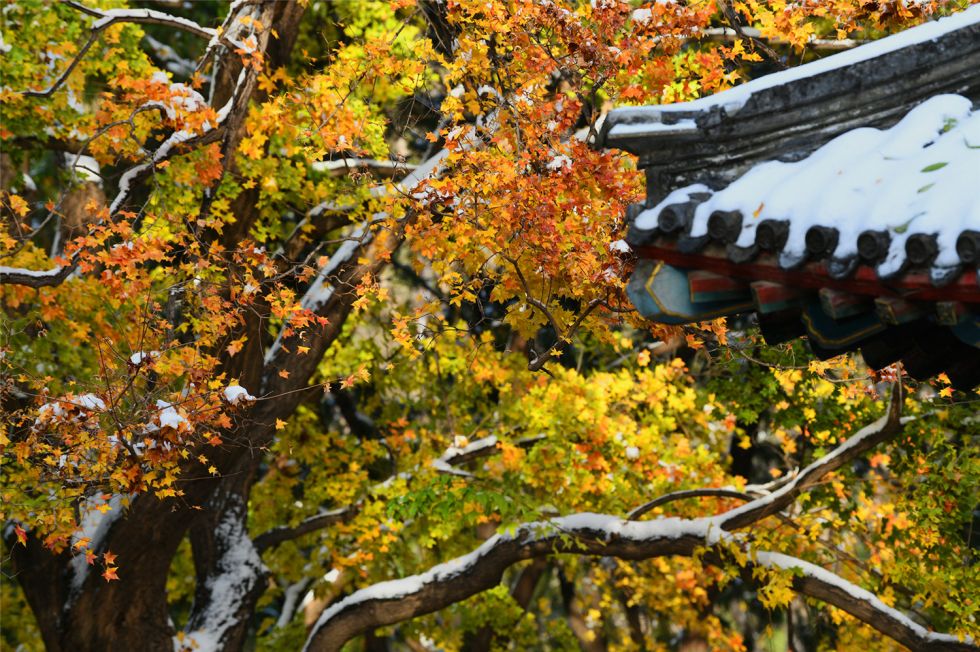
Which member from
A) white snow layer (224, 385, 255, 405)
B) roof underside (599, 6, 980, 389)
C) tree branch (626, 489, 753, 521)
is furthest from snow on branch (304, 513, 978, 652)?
roof underside (599, 6, 980, 389)

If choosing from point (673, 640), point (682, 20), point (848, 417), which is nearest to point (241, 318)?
point (682, 20)

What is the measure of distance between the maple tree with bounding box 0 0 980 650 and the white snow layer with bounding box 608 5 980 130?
2.67 meters

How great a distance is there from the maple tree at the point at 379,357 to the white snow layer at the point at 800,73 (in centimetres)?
267

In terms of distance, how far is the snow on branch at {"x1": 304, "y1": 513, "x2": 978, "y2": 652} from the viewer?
9.59 m

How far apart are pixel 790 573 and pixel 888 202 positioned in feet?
21.3

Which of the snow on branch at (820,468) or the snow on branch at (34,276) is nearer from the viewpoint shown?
the snow on branch at (34,276)

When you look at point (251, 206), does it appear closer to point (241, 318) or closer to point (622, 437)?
point (241, 318)

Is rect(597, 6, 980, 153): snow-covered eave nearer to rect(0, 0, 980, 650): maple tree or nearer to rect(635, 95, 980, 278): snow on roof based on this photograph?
rect(635, 95, 980, 278): snow on roof

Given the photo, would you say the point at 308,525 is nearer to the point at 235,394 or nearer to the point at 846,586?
the point at 235,394

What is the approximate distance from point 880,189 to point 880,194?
5 centimetres

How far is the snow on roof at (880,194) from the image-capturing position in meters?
3.60

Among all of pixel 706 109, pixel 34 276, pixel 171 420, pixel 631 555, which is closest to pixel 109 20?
pixel 34 276

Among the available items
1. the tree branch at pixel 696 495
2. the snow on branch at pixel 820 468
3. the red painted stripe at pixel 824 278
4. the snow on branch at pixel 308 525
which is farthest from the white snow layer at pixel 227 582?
the red painted stripe at pixel 824 278

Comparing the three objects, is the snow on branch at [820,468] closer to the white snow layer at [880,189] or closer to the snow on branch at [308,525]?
the snow on branch at [308,525]
